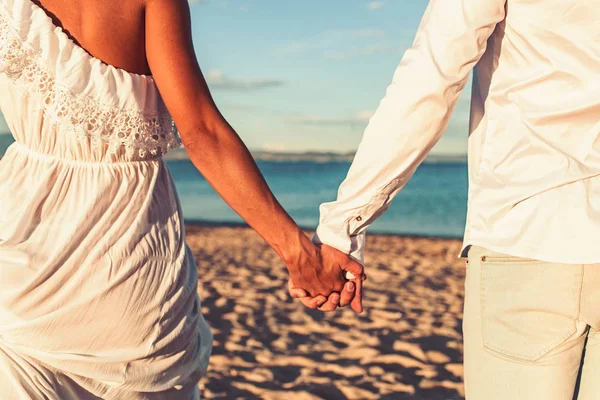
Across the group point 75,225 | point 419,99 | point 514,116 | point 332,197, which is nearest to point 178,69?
point 75,225

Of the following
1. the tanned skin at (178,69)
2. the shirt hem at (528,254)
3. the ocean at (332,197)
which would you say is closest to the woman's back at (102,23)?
the tanned skin at (178,69)

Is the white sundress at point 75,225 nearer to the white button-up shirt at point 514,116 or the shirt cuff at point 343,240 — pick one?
the shirt cuff at point 343,240

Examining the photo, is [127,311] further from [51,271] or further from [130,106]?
[130,106]

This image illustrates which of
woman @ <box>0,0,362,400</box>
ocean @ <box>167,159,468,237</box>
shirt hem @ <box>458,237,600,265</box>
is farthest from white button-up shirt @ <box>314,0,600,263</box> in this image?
ocean @ <box>167,159,468,237</box>

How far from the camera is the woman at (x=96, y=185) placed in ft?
6.07

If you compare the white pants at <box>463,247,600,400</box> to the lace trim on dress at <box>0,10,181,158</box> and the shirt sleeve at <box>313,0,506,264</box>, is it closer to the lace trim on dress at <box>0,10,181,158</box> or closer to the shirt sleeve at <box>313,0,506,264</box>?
the shirt sleeve at <box>313,0,506,264</box>

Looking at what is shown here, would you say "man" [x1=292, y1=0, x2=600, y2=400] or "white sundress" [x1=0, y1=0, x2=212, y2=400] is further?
"white sundress" [x1=0, y1=0, x2=212, y2=400]

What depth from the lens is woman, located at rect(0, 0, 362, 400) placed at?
1.85m

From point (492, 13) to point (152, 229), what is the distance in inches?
43.8

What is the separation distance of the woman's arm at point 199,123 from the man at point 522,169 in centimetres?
50

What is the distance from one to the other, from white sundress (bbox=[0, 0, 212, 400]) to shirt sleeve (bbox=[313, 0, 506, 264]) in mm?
622

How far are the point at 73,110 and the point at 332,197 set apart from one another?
3708 cm

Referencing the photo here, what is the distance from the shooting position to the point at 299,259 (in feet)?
8.14

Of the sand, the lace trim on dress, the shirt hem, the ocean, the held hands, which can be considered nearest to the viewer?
the shirt hem
